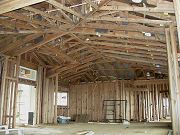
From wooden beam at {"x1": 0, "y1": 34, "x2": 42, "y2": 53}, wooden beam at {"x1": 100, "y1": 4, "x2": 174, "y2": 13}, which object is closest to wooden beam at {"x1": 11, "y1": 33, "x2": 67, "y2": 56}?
wooden beam at {"x1": 0, "y1": 34, "x2": 42, "y2": 53}

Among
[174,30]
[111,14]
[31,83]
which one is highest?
[111,14]

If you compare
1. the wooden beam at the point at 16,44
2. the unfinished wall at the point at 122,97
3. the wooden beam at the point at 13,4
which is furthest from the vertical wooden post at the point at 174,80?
the unfinished wall at the point at 122,97

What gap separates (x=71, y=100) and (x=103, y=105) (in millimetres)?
2939

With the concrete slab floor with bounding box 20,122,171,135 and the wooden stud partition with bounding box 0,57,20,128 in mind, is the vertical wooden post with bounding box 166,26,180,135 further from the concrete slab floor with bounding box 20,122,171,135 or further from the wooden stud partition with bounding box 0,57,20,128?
the wooden stud partition with bounding box 0,57,20,128

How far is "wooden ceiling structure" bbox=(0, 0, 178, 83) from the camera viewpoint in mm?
7191

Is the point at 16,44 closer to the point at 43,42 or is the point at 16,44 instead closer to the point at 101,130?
the point at 43,42

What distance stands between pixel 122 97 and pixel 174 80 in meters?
11.0

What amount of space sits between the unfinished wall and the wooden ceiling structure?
4.15ft

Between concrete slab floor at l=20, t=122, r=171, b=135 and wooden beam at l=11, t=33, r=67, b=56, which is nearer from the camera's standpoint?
concrete slab floor at l=20, t=122, r=171, b=135

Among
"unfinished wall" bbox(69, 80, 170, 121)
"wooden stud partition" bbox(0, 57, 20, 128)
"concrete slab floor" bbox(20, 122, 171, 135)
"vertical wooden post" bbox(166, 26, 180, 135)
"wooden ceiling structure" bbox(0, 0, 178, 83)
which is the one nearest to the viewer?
"wooden ceiling structure" bbox(0, 0, 178, 83)

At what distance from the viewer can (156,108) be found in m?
20.1

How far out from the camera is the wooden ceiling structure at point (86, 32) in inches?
283

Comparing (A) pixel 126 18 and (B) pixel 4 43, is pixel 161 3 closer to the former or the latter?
(A) pixel 126 18

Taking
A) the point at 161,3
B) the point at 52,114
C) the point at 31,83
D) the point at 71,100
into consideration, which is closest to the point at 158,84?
the point at 71,100
